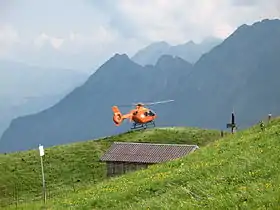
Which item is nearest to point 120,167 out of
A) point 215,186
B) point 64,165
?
point 64,165

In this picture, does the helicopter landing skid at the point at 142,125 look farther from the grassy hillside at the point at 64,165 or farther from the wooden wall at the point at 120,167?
the wooden wall at the point at 120,167

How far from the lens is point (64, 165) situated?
59.7 m

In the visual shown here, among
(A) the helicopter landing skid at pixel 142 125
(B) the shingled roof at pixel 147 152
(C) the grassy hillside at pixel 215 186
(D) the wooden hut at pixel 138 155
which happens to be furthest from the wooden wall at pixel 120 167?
(A) the helicopter landing skid at pixel 142 125

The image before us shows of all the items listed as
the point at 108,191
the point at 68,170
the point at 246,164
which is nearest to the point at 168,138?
the point at 68,170

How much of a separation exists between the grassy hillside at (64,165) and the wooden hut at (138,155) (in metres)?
2.74

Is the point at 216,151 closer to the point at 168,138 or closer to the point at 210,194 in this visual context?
the point at 210,194

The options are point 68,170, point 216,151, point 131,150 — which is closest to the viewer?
point 216,151

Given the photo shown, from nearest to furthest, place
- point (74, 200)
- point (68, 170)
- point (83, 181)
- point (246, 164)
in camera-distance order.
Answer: point (246, 164), point (74, 200), point (83, 181), point (68, 170)

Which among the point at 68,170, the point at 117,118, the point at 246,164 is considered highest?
the point at 117,118

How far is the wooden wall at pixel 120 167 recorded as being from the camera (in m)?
49.0

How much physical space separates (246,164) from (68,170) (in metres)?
37.9

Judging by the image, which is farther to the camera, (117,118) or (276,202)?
(117,118)

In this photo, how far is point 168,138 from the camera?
2741 inches

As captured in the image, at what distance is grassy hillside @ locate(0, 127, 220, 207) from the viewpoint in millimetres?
51219
